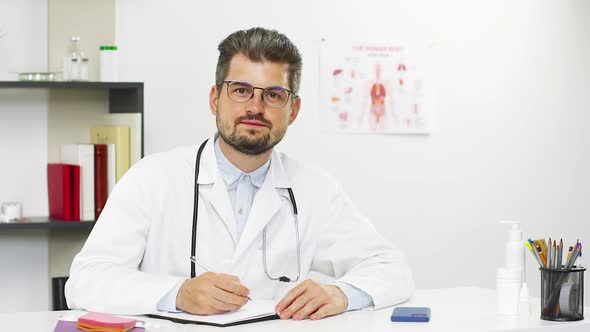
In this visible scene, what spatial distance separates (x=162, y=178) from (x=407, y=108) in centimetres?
165

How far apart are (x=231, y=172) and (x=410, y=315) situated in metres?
0.66

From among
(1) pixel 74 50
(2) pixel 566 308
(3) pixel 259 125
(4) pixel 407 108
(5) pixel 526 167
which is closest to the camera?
(2) pixel 566 308

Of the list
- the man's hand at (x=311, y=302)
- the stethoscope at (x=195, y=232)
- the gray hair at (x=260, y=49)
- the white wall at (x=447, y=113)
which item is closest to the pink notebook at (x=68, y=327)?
the man's hand at (x=311, y=302)

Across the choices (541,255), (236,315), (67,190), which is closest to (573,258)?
(541,255)

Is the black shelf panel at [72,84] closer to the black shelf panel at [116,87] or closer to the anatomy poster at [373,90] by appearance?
the black shelf panel at [116,87]

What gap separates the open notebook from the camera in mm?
1765

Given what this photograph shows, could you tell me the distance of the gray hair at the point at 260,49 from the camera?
2188 mm

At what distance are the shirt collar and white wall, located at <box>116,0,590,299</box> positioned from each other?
0.98 metres

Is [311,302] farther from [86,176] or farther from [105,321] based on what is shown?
[86,176]

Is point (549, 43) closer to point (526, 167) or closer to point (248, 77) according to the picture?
point (526, 167)

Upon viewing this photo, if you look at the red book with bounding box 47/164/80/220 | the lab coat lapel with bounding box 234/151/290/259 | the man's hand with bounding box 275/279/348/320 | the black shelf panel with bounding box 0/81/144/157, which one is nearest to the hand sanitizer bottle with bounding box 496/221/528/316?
the man's hand with bounding box 275/279/348/320

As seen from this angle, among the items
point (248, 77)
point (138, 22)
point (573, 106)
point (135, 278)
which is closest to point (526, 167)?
point (573, 106)

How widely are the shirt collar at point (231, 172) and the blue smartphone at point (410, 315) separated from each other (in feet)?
1.84

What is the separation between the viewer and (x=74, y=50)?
3.02 metres
